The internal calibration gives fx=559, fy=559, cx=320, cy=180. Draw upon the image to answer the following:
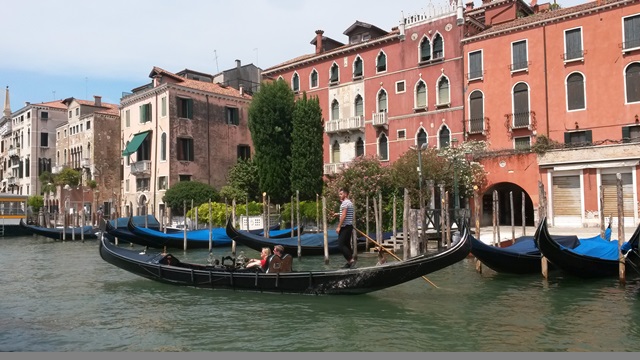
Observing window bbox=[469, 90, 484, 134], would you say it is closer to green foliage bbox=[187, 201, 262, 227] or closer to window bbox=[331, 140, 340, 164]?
window bbox=[331, 140, 340, 164]

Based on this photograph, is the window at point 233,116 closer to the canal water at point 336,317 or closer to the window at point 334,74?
the window at point 334,74

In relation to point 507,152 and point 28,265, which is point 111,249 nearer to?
point 28,265

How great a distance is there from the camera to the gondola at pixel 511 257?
961 cm

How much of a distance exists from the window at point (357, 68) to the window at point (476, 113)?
4.93m

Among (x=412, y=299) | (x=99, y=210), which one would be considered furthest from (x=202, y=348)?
(x=99, y=210)

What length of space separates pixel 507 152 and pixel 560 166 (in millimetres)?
1669

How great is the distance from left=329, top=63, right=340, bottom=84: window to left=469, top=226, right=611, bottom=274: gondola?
14.1m

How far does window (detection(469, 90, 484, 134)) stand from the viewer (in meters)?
18.7

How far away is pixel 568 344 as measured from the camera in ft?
17.9

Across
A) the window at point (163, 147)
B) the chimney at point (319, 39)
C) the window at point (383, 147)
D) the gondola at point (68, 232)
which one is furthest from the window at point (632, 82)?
the gondola at point (68, 232)

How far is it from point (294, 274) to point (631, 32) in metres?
13.6

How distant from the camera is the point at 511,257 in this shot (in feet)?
32.1

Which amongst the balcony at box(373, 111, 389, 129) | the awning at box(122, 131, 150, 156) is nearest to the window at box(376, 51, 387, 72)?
the balcony at box(373, 111, 389, 129)

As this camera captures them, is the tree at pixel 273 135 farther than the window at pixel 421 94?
Yes
